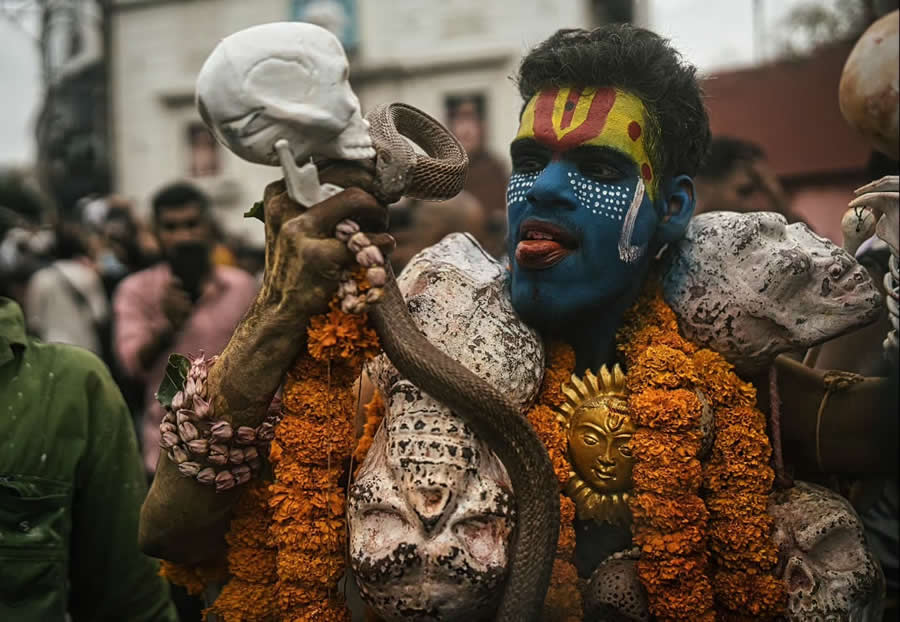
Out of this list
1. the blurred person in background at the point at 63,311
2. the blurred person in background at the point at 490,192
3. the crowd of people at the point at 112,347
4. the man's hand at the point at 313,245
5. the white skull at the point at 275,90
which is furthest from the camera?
the blurred person in background at the point at 63,311

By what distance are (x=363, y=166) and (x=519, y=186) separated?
0.55m

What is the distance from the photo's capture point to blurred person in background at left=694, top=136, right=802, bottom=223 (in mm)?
4609

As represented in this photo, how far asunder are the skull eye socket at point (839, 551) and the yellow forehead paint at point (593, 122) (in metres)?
0.98

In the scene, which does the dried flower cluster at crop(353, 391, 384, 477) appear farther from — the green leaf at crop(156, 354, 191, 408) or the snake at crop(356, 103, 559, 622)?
the green leaf at crop(156, 354, 191, 408)

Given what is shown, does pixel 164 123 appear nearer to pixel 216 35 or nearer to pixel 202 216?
pixel 216 35

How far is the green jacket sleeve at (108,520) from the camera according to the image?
9.64 feet

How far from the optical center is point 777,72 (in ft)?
37.8

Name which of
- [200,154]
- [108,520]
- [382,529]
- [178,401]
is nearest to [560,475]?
[382,529]

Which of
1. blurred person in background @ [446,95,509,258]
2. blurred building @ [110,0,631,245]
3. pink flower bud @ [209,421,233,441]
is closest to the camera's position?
pink flower bud @ [209,421,233,441]

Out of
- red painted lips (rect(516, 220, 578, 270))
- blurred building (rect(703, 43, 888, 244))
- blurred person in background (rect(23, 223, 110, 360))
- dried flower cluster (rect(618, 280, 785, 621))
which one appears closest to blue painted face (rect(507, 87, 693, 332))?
red painted lips (rect(516, 220, 578, 270))

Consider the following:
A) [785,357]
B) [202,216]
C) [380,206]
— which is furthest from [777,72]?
[380,206]

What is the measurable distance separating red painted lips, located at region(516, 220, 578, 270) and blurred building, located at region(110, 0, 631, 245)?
1191 cm

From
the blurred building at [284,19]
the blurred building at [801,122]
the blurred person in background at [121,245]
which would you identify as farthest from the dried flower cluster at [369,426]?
the blurred building at [284,19]

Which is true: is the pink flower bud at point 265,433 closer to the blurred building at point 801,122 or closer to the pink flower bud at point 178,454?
the pink flower bud at point 178,454
